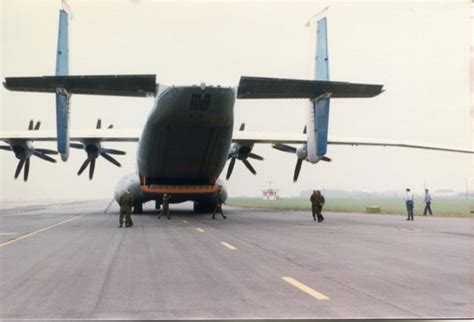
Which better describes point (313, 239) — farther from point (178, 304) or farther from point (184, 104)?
point (178, 304)

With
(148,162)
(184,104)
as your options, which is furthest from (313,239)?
(148,162)

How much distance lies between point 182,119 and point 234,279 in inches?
467

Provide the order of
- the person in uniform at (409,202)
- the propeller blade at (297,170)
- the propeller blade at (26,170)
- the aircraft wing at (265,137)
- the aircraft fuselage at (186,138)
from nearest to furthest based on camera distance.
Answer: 1. the aircraft fuselage at (186,138)
2. the person in uniform at (409,202)
3. the aircraft wing at (265,137)
4. the propeller blade at (297,170)
5. the propeller blade at (26,170)

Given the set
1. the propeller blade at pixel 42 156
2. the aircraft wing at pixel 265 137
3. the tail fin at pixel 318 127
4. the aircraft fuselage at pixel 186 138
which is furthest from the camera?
the propeller blade at pixel 42 156

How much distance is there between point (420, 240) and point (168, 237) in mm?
7078

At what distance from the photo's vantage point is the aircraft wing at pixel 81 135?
85.2 ft

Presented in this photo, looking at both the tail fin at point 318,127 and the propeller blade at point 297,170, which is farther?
the propeller blade at point 297,170

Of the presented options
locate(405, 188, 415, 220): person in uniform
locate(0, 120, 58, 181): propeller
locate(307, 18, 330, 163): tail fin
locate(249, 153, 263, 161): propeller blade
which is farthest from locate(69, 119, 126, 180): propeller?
locate(405, 188, 415, 220): person in uniform

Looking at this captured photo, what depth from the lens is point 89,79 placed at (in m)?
16.9

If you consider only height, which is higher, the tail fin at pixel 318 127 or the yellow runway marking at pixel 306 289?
the tail fin at pixel 318 127

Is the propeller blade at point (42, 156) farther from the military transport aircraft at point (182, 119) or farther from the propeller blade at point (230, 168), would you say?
the propeller blade at point (230, 168)

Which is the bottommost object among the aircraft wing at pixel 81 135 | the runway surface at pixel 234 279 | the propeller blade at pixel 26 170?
the runway surface at pixel 234 279

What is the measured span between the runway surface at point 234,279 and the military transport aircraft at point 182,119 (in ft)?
20.6

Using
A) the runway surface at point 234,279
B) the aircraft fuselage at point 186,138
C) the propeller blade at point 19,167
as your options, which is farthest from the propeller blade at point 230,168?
the runway surface at point 234,279
